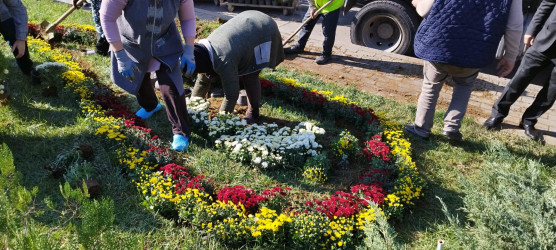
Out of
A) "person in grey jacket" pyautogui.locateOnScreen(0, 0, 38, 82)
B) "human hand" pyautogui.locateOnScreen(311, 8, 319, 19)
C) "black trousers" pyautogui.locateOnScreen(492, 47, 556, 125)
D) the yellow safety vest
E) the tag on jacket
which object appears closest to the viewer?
the tag on jacket

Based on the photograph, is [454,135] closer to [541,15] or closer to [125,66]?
[541,15]

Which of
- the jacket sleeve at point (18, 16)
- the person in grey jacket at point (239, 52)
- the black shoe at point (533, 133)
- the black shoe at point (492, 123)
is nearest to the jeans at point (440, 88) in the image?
the black shoe at point (492, 123)

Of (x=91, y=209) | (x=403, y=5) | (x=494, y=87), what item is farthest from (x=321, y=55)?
(x=91, y=209)

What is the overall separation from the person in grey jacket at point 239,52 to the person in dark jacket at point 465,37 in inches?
55.0

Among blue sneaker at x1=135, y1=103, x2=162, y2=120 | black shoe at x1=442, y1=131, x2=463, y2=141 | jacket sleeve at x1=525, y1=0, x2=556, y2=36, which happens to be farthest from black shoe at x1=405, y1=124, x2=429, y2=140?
blue sneaker at x1=135, y1=103, x2=162, y2=120

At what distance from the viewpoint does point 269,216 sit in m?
2.84

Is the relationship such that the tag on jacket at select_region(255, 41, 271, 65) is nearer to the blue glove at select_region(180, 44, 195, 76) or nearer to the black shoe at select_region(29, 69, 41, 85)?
the blue glove at select_region(180, 44, 195, 76)

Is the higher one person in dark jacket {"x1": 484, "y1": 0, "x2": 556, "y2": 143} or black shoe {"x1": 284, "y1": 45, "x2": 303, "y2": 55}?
person in dark jacket {"x1": 484, "y1": 0, "x2": 556, "y2": 143}

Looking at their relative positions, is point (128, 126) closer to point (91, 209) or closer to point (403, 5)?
point (91, 209)

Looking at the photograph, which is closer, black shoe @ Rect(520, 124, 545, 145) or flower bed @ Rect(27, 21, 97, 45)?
black shoe @ Rect(520, 124, 545, 145)

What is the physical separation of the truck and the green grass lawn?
1.84 meters

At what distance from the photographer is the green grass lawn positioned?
236cm

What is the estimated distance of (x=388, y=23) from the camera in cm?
672

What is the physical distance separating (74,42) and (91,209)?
5349 mm
